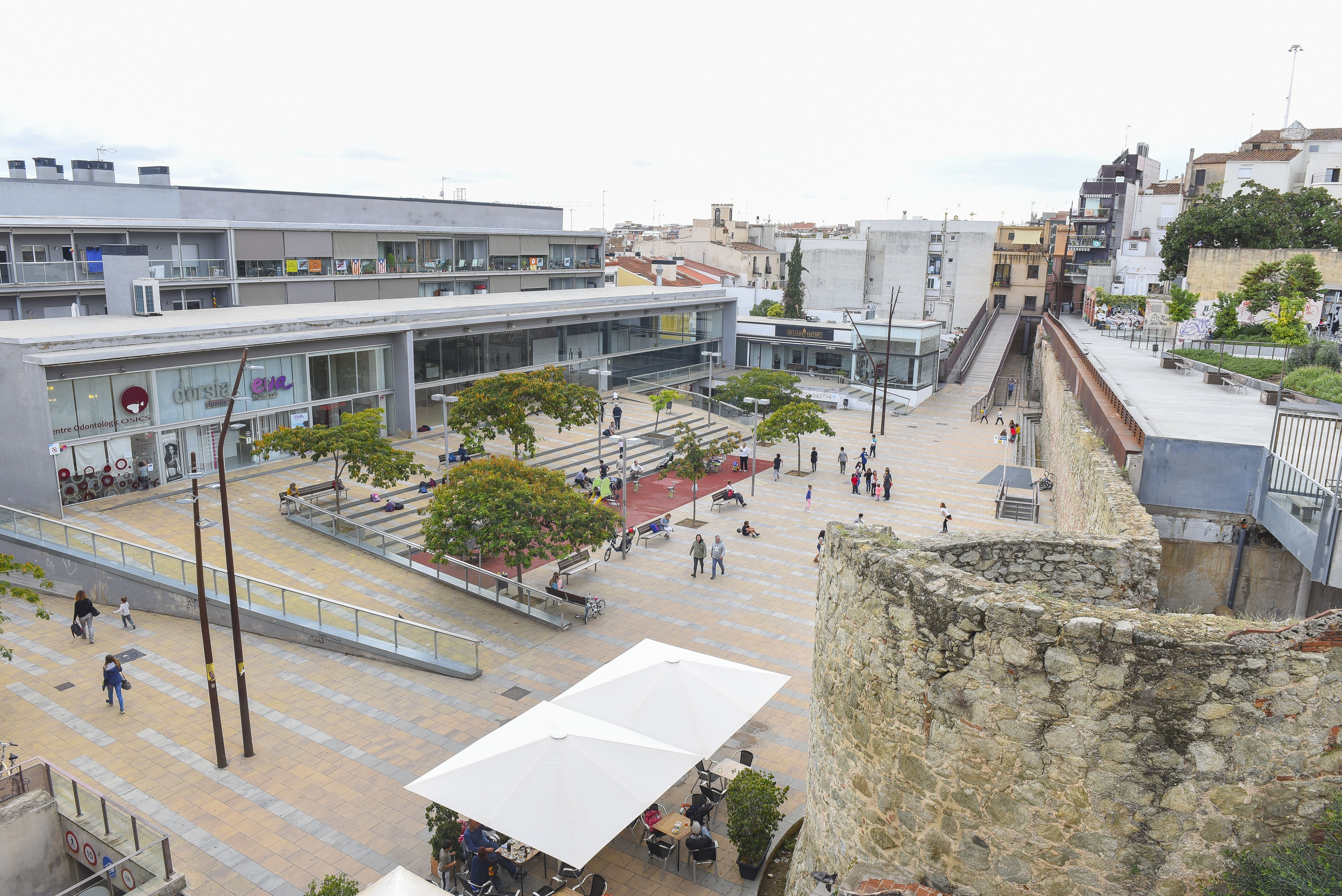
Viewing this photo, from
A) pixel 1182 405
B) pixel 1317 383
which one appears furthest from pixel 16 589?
pixel 1317 383

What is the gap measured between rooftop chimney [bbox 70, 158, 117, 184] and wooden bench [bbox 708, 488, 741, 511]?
36.8m

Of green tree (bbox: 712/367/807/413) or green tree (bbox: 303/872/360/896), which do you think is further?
green tree (bbox: 712/367/807/413)

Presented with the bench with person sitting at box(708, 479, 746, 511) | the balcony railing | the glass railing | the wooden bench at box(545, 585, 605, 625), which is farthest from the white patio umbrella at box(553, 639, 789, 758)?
the balcony railing

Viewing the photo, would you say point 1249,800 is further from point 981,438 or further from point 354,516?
point 981,438

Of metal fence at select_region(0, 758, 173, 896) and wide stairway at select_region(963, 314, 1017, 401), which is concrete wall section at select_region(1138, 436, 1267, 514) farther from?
wide stairway at select_region(963, 314, 1017, 401)

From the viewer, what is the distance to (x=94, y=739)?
14273mm

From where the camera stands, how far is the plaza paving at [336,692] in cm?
1202

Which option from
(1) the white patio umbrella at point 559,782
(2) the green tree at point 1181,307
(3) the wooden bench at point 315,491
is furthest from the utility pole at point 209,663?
(2) the green tree at point 1181,307

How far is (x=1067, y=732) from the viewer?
6.86m

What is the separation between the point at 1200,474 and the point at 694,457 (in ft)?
59.4

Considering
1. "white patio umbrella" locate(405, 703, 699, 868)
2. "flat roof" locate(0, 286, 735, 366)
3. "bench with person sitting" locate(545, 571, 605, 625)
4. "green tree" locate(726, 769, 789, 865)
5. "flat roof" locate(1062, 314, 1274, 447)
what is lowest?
"bench with person sitting" locate(545, 571, 605, 625)

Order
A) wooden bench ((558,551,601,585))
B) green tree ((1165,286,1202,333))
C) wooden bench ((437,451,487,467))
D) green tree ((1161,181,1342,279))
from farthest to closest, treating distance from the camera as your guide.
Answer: green tree ((1161,181,1342,279)), green tree ((1165,286,1202,333)), wooden bench ((437,451,487,467)), wooden bench ((558,551,601,585))

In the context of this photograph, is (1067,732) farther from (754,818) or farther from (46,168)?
(46,168)

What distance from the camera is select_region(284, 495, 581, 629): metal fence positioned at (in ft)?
64.7
